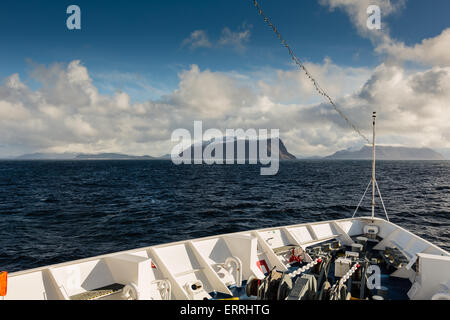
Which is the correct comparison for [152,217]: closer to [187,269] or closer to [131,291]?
[187,269]

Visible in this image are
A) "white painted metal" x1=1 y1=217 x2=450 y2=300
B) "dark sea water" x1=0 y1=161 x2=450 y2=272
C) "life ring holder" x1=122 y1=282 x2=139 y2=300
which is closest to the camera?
"life ring holder" x1=122 y1=282 x2=139 y2=300

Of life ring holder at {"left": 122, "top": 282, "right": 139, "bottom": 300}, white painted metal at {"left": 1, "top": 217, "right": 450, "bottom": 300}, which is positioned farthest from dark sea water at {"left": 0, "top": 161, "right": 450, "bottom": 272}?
life ring holder at {"left": 122, "top": 282, "right": 139, "bottom": 300}

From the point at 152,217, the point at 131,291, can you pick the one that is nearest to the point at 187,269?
the point at 131,291

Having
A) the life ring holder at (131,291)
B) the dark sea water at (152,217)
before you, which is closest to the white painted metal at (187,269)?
the life ring holder at (131,291)

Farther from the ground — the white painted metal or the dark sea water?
the white painted metal

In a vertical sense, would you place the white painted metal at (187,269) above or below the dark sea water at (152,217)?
above

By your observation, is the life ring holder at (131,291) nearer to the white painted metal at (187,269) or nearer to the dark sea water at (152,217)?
the white painted metal at (187,269)

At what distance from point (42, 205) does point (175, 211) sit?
1962 cm

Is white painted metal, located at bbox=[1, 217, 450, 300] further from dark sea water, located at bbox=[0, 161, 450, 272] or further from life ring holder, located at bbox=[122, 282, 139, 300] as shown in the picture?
dark sea water, located at bbox=[0, 161, 450, 272]

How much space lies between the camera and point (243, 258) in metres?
10.2

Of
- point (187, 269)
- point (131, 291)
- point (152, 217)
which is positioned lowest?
point (152, 217)
